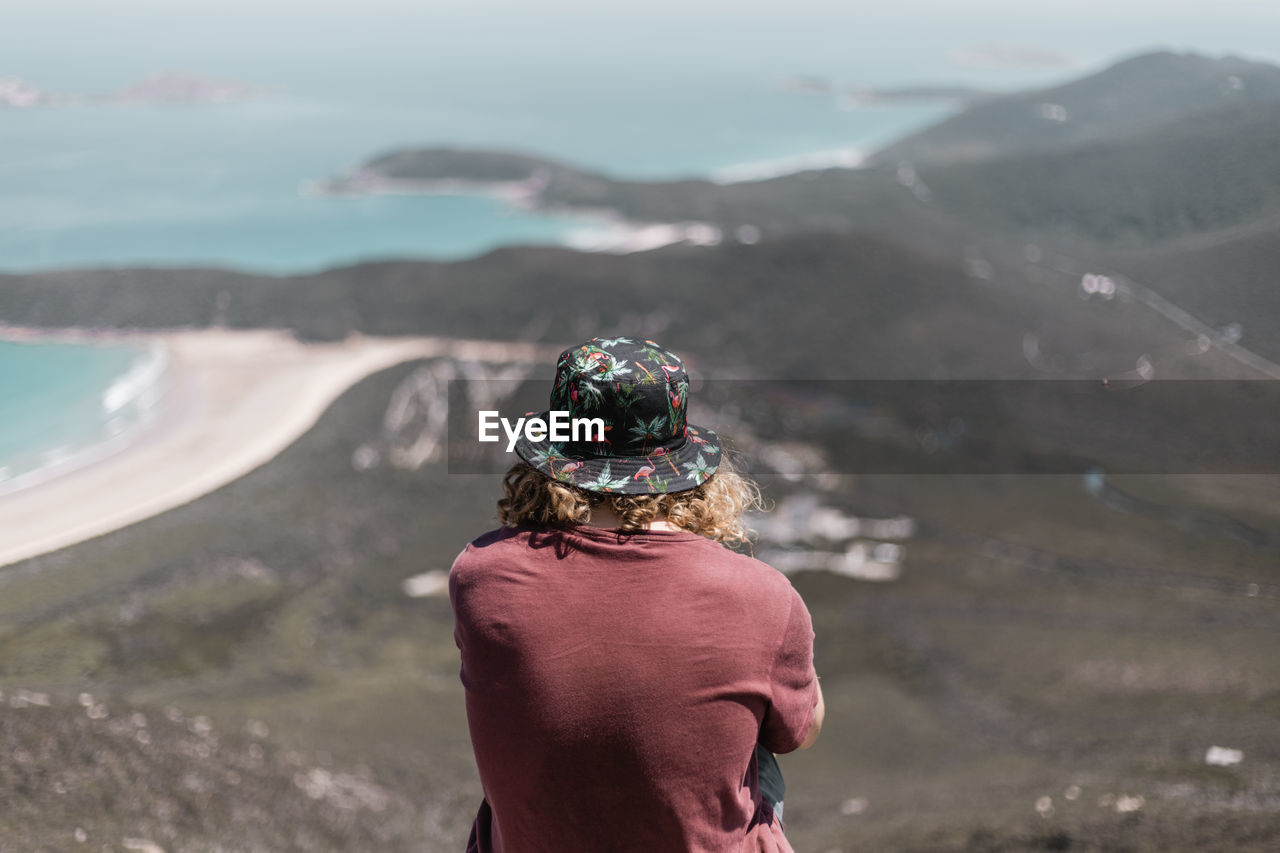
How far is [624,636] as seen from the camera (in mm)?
2398

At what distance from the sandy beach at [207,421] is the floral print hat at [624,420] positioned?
6.72m

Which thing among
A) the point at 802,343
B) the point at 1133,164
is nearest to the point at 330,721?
the point at 802,343

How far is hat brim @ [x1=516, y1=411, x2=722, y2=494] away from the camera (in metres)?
2.58

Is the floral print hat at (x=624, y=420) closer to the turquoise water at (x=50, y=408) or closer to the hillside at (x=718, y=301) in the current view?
the turquoise water at (x=50, y=408)

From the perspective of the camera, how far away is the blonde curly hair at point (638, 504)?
2586mm

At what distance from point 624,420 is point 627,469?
15cm

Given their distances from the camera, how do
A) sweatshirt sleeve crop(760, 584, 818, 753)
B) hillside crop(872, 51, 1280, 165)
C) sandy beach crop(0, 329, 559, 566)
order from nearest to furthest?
sweatshirt sleeve crop(760, 584, 818, 753) < sandy beach crop(0, 329, 559, 566) < hillside crop(872, 51, 1280, 165)

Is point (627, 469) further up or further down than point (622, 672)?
further up

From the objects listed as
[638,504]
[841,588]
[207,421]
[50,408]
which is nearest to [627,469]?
[638,504]

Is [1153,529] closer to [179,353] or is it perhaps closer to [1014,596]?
[1014,596]

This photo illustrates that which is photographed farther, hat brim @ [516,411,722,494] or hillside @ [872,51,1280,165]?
hillside @ [872,51,1280,165]

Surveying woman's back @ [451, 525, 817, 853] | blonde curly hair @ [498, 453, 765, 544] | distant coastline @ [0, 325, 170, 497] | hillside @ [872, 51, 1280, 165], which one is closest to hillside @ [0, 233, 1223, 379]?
hillside @ [872, 51, 1280, 165]

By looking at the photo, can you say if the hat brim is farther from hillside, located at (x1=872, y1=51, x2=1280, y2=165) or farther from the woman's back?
hillside, located at (x1=872, y1=51, x2=1280, y2=165)

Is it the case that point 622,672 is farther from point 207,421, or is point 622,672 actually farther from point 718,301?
point 718,301
